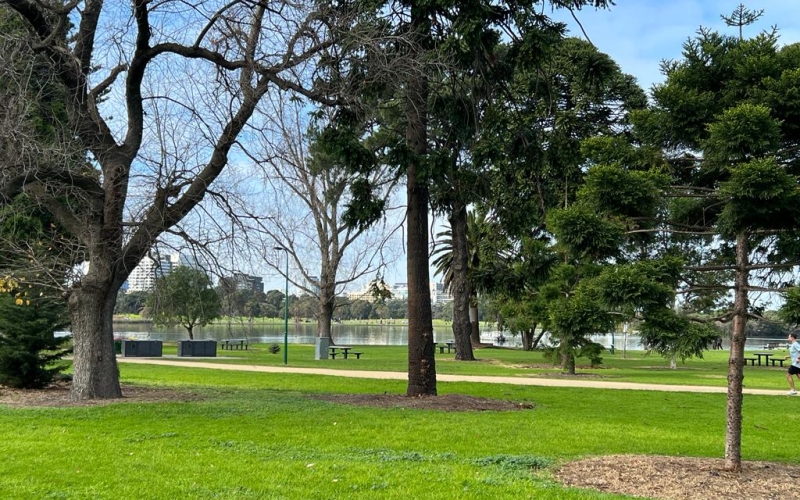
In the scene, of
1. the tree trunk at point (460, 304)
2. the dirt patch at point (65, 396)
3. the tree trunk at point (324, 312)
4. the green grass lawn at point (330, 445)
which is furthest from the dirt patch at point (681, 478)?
the tree trunk at point (324, 312)

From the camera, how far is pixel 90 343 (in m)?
12.9

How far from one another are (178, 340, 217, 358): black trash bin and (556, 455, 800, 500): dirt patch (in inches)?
1048

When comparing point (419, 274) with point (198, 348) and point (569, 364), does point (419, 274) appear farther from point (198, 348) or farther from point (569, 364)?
point (198, 348)

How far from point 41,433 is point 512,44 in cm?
1044

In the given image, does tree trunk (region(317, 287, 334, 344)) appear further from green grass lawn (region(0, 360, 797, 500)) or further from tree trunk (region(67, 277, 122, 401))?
tree trunk (region(67, 277, 122, 401))

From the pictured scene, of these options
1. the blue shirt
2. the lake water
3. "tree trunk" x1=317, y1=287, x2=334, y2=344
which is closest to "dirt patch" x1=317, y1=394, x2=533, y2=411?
the blue shirt

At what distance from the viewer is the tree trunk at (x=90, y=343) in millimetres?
12898

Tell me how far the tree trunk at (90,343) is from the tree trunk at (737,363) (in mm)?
10689

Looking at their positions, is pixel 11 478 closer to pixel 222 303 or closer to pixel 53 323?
pixel 222 303

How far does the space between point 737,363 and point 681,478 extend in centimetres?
130

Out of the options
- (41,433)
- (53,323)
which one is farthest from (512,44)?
(53,323)

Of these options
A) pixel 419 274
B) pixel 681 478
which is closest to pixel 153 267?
pixel 419 274

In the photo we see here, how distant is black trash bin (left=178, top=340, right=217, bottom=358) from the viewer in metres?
32.1

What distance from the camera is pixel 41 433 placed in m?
9.20
